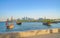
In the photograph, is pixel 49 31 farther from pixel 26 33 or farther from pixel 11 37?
pixel 11 37

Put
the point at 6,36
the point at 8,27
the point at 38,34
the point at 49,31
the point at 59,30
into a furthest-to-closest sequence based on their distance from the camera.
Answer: the point at 8,27, the point at 59,30, the point at 49,31, the point at 38,34, the point at 6,36

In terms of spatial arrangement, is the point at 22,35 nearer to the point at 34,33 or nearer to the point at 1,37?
the point at 34,33

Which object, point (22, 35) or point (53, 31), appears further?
point (53, 31)

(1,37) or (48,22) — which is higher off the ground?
(1,37)

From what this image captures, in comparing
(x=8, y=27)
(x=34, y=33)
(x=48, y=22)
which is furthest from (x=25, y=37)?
(x=48, y=22)

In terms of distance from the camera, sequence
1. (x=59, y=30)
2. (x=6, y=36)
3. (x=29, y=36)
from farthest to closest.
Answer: (x=59, y=30) → (x=29, y=36) → (x=6, y=36)

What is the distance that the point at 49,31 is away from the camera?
739cm

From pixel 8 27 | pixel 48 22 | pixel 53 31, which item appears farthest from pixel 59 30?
pixel 48 22

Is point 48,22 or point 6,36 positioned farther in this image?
point 48,22

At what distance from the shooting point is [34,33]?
647 centimetres

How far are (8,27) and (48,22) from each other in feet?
110

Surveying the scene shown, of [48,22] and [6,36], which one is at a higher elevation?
[6,36]

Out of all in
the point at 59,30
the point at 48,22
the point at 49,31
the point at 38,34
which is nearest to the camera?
the point at 38,34

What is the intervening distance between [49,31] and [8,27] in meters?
30.9
